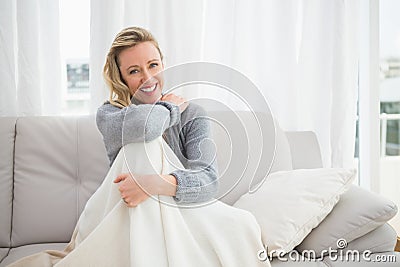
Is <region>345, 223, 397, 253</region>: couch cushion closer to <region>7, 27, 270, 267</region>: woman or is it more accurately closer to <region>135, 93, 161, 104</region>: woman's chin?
<region>7, 27, 270, 267</region>: woman

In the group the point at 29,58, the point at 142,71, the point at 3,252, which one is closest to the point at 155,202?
the point at 142,71

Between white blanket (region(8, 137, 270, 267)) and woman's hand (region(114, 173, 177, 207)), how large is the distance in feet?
0.06

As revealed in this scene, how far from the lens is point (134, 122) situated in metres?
1.48

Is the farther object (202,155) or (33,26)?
(33,26)

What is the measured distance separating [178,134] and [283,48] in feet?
3.19

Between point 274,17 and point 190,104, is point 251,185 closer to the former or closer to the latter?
point 190,104

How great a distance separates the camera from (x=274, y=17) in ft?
7.82

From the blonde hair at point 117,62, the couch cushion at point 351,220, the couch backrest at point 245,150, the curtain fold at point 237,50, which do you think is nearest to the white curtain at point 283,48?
the curtain fold at point 237,50

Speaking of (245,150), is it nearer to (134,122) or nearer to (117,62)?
(134,122)

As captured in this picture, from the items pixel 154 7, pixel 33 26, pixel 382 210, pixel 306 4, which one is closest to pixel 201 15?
pixel 154 7

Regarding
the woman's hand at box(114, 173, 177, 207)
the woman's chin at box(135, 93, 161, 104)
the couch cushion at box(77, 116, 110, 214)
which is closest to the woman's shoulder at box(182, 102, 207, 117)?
the woman's chin at box(135, 93, 161, 104)

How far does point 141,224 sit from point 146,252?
0.08 metres

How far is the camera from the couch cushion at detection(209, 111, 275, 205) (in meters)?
1.66

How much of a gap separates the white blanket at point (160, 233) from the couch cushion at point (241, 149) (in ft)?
0.66
